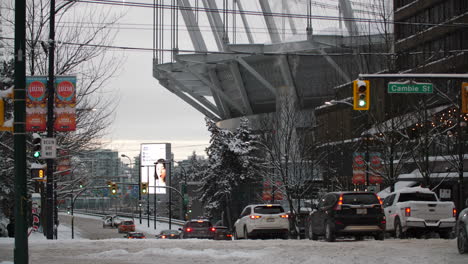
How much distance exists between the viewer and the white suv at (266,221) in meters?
27.9

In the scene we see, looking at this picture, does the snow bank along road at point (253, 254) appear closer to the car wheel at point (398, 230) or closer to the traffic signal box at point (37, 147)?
the car wheel at point (398, 230)

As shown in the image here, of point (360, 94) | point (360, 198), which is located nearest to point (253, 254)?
point (360, 198)

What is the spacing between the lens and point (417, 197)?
2566 cm

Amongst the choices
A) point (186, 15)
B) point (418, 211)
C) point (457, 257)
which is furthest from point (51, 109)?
point (186, 15)

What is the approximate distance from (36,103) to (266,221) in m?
9.70

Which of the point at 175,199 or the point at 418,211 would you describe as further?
the point at 175,199

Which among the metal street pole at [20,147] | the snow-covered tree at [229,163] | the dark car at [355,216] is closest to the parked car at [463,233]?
the dark car at [355,216]

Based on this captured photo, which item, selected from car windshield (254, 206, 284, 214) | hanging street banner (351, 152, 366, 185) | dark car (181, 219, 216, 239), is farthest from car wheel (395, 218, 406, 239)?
hanging street banner (351, 152, 366, 185)

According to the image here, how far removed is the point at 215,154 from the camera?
74312 mm

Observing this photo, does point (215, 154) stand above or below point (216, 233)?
above

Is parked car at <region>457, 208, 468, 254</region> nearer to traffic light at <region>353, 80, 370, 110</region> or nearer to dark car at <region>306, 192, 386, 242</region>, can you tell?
dark car at <region>306, 192, 386, 242</region>

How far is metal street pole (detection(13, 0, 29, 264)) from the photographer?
1243 centimetres

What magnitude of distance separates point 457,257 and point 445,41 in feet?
128

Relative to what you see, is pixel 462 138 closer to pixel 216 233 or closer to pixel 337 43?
pixel 216 233
